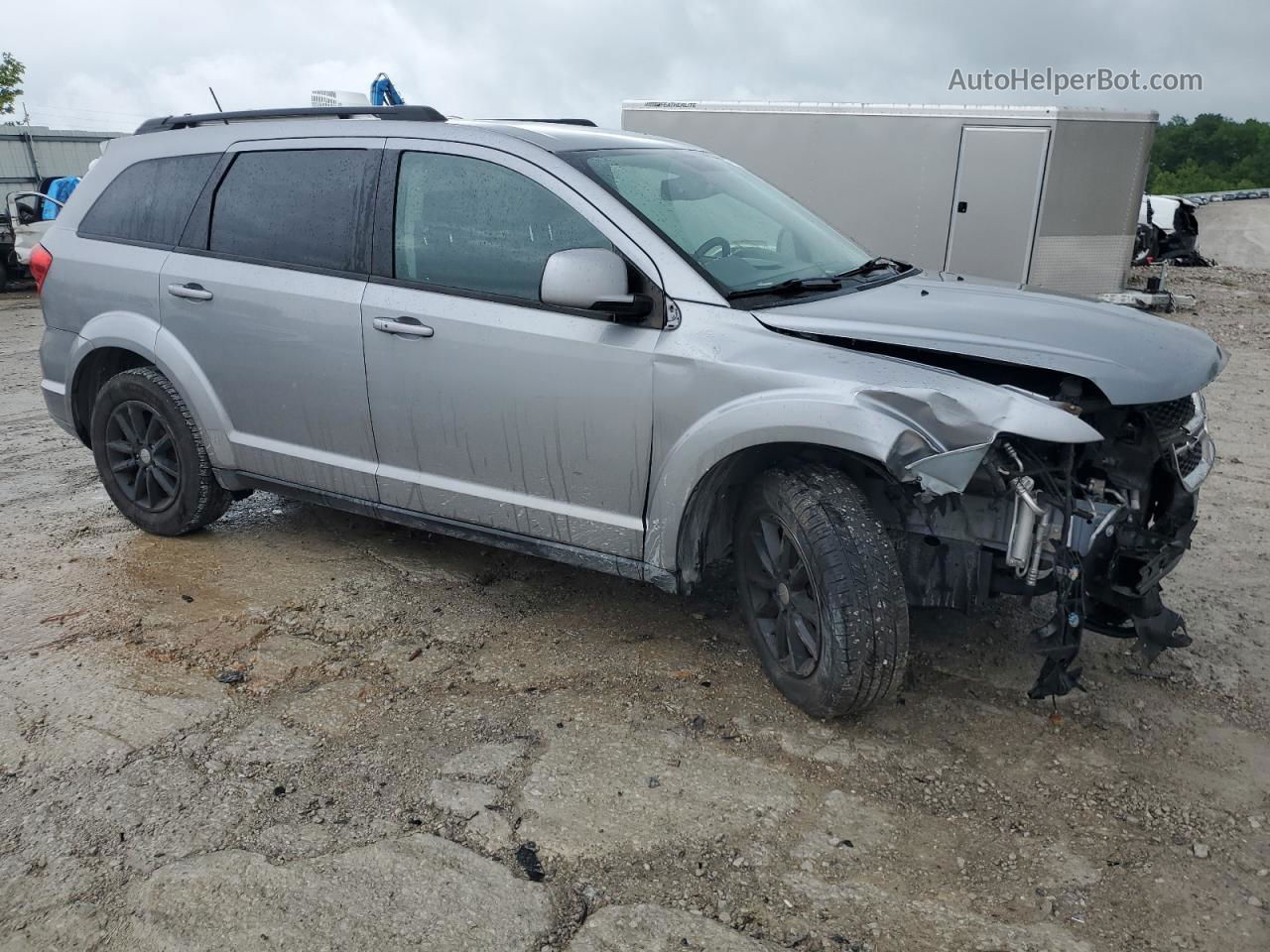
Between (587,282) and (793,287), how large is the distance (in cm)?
72

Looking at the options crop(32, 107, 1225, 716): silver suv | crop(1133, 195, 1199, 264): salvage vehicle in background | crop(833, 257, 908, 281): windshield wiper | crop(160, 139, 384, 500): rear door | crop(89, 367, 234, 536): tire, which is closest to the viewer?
crop(32, 107, 1225, 716): silver suv

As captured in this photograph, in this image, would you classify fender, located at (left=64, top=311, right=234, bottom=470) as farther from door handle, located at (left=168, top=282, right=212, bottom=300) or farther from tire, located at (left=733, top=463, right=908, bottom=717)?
tire, located at (left=733, top=463, right=908, bottom=717)

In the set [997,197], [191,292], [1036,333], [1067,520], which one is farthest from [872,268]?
[997,197]

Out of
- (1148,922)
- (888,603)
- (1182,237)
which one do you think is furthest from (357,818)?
(1182,237)

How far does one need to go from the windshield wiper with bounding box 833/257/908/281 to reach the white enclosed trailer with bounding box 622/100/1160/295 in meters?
8.08

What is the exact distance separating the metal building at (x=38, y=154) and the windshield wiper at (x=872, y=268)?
16.7 m

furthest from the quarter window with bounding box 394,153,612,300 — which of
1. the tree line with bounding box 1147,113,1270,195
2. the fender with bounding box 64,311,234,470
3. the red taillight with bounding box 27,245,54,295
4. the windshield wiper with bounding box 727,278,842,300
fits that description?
the tree line with bounding box 1147,113,1270,195

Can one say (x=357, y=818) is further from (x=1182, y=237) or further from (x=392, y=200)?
(x=1182, y=237)

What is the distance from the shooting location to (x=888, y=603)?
3027 mm

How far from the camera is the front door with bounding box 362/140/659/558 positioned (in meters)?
3.44

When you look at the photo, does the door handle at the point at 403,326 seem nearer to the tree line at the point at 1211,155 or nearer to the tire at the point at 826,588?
the tire at the point at 826,588

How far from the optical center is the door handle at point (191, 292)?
4.27 m

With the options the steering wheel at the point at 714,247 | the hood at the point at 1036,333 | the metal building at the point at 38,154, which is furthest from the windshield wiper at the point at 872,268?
the metal building at the point at 38,154

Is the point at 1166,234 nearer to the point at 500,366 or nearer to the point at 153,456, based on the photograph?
the point at 500,366
